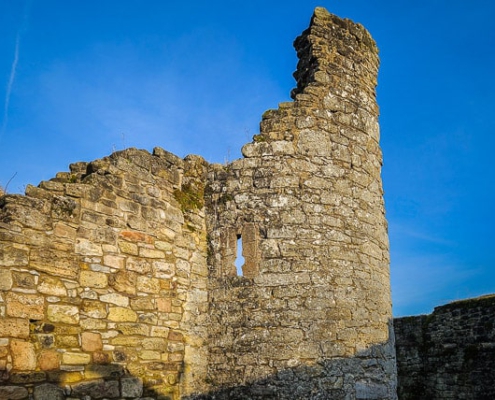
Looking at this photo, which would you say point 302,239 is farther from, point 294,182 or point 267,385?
point 267,385

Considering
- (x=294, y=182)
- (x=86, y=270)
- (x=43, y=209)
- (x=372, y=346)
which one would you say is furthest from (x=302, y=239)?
(x=43, y=209)

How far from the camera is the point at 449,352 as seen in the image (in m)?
12.9

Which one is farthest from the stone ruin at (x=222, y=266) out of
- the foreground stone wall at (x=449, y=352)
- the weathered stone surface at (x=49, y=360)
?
the foreground stone wall at (x=449, y=352)

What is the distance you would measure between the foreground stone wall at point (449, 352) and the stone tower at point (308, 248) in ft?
20.6

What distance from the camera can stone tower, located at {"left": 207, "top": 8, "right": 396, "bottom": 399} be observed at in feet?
21.2

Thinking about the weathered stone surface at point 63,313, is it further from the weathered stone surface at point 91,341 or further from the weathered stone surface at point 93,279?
the weathered stone surface at point 93,279

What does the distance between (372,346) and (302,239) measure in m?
1.65

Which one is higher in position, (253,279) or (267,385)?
(253,279)

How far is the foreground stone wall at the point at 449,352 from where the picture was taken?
40.1 ft

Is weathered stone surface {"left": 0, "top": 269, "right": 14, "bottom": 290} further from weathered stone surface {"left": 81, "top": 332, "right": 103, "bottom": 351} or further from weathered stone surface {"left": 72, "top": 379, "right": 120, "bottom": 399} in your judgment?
weathered stone surface {"left": 72, "top": 379, "right": 120, "bottom": 399}

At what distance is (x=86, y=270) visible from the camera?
19.3ft

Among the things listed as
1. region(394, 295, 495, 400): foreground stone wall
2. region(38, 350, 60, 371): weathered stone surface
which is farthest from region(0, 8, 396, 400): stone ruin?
region(394, 295, 495, 400): foreground stone wall

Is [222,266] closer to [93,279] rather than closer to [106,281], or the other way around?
[106,281]

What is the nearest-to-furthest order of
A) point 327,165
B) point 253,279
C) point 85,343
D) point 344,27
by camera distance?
1. point 85,343
2. point 253,279
3. point 327,165
4. point 344,27
